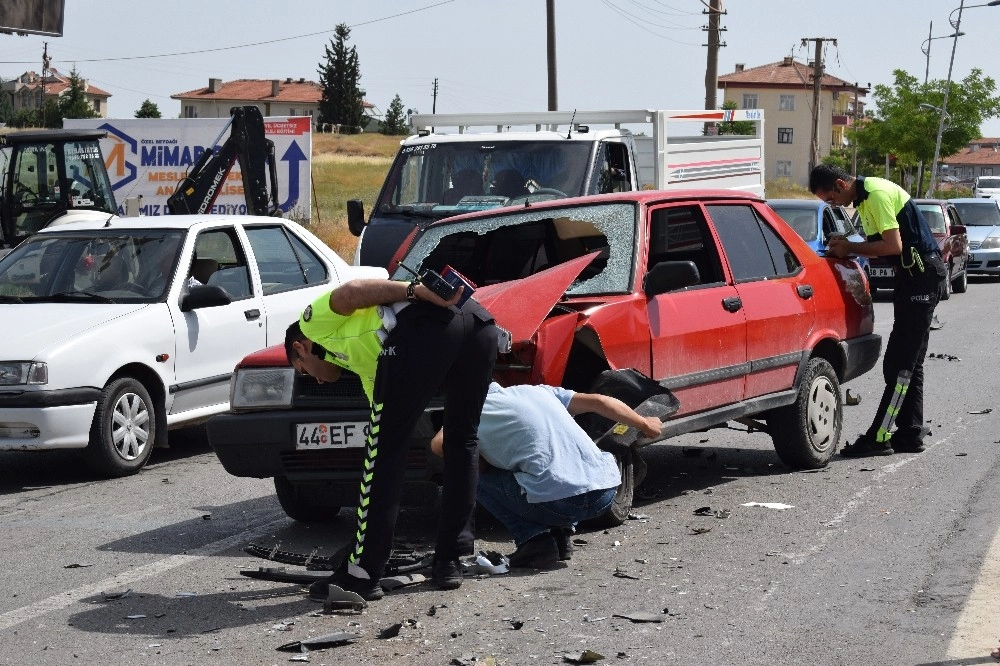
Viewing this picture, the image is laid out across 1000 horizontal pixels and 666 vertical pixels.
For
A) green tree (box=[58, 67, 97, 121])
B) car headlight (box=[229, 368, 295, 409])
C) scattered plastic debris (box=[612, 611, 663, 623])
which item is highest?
green tree (box=[58, 67, 97, 121])

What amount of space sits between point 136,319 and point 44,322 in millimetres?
590

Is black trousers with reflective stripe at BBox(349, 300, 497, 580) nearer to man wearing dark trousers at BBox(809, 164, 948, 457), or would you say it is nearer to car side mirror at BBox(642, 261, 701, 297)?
car side mirror at BBox(642, 261, 701, 297)

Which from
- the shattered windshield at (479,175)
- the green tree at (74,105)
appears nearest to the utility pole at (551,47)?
the shattered windshield at (479,175)

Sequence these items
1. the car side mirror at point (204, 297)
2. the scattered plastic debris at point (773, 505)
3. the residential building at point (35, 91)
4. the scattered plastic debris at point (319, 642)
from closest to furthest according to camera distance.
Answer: the scattered plastic debris at point (319, 642)
the scattered plastic debris at point (773, 505)
the car side mirror at point (204, 297)
the residential building at point (35, 91)

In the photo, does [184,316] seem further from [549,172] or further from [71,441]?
[549,172]

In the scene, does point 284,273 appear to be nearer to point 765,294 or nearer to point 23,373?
point 23,373

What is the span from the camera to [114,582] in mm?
6324

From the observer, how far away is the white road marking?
5781 millimetres

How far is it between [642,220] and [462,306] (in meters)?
2.38

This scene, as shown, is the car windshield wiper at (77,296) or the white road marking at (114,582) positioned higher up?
the car windshield wiper at (77,296)

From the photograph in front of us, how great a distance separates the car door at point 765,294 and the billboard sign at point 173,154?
86.0ft

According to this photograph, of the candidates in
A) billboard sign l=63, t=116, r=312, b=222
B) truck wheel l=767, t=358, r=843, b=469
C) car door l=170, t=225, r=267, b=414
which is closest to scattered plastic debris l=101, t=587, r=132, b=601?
car door l=170, t=225, r=267, b=414

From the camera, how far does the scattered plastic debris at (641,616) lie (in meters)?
5.46

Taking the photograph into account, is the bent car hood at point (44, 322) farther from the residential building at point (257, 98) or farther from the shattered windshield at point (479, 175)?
the residential building at point (257, 98)
